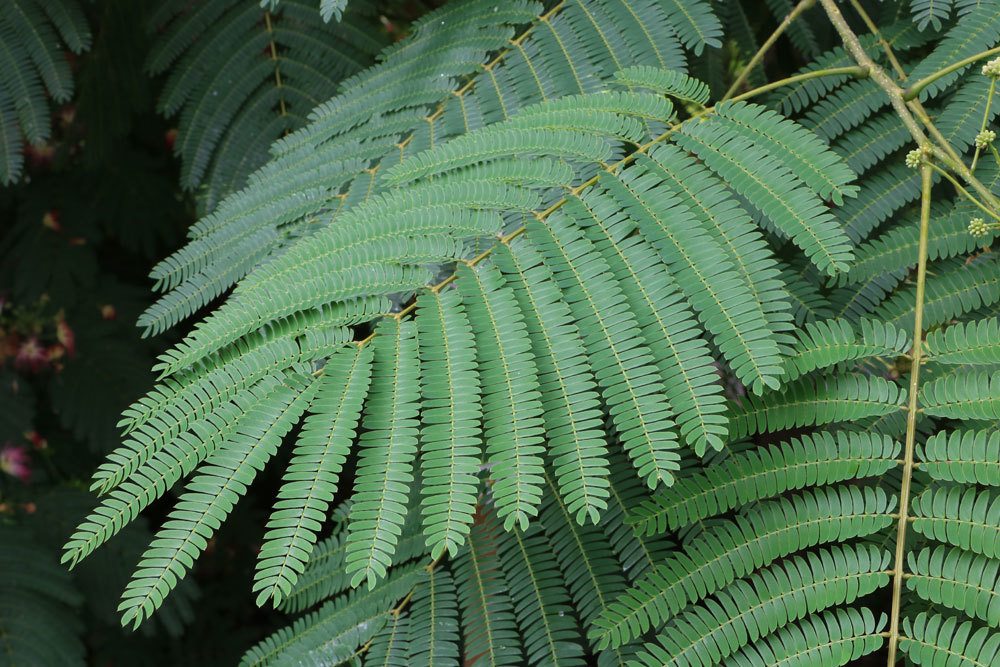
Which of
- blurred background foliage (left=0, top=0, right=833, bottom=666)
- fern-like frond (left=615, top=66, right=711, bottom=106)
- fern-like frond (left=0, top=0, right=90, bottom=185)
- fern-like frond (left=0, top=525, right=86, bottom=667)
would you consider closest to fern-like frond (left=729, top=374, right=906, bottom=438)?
fern-like frond (left=615, top=66, right=711, bottom=106)

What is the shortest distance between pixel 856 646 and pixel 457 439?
1.99 ft

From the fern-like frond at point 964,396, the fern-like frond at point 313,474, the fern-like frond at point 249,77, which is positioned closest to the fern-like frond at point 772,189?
the fern-like frond at point 964,396

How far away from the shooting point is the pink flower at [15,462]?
2742mm

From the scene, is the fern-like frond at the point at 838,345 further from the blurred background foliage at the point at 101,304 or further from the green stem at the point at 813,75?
the blurred background foliage at the point at 101,304

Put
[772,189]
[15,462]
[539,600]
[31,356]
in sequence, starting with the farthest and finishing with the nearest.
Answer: [31,356] < [15,462] < [539,600] < [772,189]

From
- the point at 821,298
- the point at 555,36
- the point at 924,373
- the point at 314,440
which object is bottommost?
the point at 314,440

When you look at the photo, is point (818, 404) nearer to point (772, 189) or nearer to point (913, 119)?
point (772, 189)

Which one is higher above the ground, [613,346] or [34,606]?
[613,346]

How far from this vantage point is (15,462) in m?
2.75

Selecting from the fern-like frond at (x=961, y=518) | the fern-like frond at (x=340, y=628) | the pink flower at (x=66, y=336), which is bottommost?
the fern-like frond at (x=340, y=628)

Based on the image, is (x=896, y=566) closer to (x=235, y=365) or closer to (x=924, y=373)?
(x=924, y=373)

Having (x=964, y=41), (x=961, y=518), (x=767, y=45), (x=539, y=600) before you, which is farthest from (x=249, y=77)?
(x=961, y=518)

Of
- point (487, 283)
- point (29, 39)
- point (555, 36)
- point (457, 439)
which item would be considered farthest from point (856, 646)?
point (29, 39)

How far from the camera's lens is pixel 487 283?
135 centimetres
